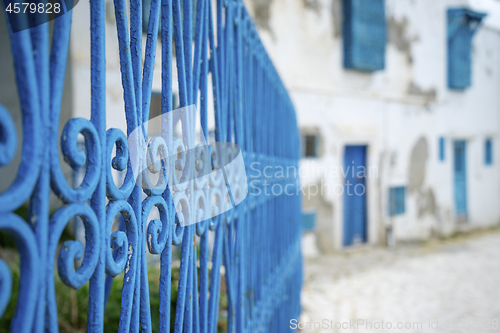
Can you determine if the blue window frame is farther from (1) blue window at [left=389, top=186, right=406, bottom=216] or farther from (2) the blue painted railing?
(2) the blue painted railing

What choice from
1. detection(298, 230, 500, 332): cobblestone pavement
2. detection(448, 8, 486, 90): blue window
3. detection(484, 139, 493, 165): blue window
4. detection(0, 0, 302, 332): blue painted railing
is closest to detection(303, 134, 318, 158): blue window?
detection(298, 230, 500, 332): cobblestone pavement

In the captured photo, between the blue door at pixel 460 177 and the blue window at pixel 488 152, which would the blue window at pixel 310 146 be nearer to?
the blue door at pixel 460 177

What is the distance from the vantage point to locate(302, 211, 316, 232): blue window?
639 centimetres

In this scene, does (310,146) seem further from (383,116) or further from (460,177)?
(460,177)

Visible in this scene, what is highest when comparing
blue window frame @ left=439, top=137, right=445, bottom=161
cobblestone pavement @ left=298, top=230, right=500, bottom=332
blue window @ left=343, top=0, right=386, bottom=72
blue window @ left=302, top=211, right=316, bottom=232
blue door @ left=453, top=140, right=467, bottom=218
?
blue window @ left=343, top=0, right=386, bottom=72

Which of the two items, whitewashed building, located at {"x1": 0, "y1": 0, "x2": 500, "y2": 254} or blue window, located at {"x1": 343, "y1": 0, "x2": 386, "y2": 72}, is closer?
whitewashed building, located at {"x1": 0, "y1": 0, "x2": 500, "y2": 254}

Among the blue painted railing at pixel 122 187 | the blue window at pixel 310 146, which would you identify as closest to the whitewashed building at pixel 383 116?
the blue window at pixel 310 146

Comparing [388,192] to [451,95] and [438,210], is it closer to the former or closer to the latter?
[438,210]

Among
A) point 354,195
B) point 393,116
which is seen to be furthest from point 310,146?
point 393,116

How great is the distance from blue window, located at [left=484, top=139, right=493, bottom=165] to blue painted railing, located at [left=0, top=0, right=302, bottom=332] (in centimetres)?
1103

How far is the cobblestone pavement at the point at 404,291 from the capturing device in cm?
388

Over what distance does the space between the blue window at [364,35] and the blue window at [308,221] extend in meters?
3.06

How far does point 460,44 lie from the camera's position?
9.27 metres

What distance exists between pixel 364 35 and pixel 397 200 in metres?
3.57
